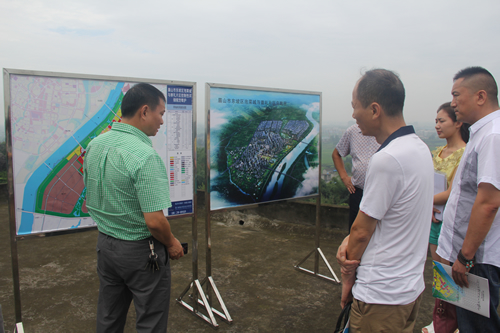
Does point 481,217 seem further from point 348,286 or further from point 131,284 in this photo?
point 131,284

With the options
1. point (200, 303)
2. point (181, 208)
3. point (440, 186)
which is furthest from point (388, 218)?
point (200, 303)

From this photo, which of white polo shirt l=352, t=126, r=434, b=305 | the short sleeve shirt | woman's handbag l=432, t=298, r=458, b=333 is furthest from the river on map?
white polo shirt l=352, t=126, r=434, b=305

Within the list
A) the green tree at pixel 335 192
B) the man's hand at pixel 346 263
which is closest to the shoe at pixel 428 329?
the man's hand at pixel 346 263

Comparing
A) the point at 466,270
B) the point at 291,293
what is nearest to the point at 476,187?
the point at 466,270

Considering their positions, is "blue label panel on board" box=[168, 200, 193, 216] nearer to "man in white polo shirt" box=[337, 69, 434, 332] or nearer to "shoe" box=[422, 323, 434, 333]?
"man in white polo shirt" box=[337, 69, 434, 332]

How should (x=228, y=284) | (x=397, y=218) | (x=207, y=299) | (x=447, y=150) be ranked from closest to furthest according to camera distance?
(x=397, y=218) → (x=447, y=150) → (x=207, y=299) → (x=228, y=284)

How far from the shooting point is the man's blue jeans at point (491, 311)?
1.61 m

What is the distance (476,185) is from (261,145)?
5.35 feet

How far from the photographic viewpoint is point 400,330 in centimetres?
124

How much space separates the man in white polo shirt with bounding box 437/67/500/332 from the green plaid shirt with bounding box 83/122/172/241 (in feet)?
5.06

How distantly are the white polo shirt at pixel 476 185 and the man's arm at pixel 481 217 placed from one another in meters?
0.04

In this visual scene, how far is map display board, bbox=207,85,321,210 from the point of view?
8.58ft

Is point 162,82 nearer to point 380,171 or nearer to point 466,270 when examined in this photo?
point 380,171

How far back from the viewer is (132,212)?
1.61 meters
